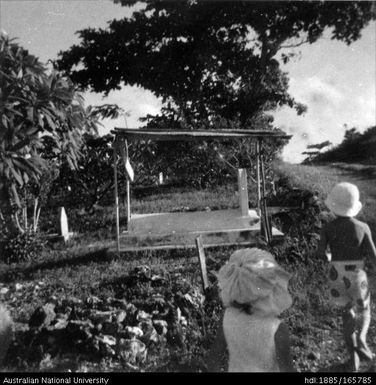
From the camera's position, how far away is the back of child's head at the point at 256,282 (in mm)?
2285

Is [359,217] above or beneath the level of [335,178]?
beneath

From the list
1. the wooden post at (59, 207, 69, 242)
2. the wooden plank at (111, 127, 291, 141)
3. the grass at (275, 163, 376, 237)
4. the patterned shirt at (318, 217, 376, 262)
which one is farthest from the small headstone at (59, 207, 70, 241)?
the patterned shirt at (318, 217, 376, 262)

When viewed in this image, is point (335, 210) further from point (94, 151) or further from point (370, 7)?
point (94, 151)

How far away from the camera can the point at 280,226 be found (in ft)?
27.1

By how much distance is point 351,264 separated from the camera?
132 inches

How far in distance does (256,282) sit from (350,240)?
1383 millimetres

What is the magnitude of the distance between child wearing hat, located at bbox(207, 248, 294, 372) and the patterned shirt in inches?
47.3

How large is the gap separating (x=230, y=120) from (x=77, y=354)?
8299 millimetres

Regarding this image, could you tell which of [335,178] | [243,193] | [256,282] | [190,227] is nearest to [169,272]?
[190,227]

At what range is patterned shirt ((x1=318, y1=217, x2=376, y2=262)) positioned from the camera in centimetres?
331

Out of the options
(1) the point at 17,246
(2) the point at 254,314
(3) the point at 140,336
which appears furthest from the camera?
(1) the point at 17,246

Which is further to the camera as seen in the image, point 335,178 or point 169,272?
point 335,178
